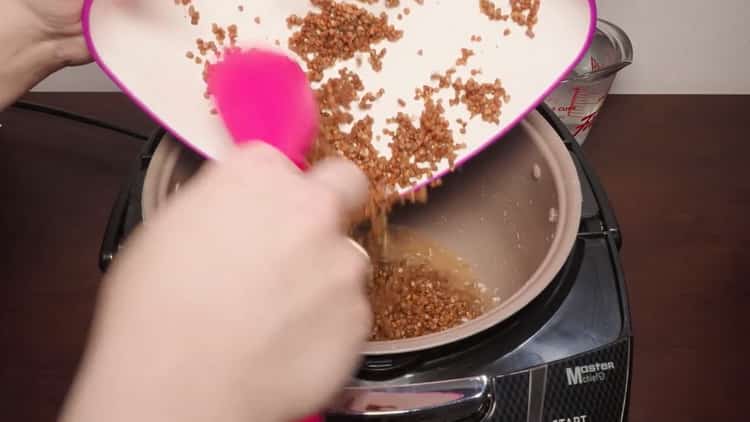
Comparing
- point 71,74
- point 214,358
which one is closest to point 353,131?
point 214,358

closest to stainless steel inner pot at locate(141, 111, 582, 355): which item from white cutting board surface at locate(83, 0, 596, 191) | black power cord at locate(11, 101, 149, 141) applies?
white cutting board surface at locate(83, 0, 596, 191)

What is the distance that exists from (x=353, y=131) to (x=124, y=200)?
0.25m

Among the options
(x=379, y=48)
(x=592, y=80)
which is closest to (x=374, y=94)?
(x=379, y=48)

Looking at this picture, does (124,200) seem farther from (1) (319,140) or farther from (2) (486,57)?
(2) (486,57)

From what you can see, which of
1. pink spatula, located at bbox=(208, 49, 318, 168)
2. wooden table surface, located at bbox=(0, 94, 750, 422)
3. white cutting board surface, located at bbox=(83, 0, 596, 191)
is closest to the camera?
pink spatula, located at bbox=(208, 49, 318, 168)

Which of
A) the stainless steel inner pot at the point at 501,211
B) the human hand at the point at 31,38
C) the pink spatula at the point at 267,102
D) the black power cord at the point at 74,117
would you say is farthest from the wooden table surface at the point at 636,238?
the pink spatula at the point at 267,102

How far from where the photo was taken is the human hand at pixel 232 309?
0.31 metres

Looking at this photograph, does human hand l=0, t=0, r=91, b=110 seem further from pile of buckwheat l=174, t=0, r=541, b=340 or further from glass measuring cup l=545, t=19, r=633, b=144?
glass measuring cup l=545, t=19, r=633, b=144

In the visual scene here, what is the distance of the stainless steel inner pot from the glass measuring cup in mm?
175

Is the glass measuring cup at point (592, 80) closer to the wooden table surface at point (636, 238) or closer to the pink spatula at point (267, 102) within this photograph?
the wooden table surface at point (636, 238)

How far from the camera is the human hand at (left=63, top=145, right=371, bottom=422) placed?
1.00 feet

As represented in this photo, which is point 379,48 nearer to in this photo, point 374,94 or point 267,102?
point 374,94

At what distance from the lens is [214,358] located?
12.2 inches

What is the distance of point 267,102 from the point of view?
509 millimetres
